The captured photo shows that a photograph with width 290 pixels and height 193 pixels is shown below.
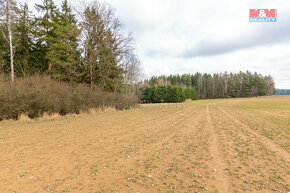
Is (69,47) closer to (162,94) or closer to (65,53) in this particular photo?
(65,53)

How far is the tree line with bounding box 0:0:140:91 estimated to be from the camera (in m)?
15.1

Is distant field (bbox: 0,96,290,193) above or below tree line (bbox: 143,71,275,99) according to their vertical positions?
below

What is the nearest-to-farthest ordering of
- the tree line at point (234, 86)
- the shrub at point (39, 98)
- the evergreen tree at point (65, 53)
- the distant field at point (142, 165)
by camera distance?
the distant field at point (142, 165) → the shrub at point (39, 98) → the evergreen tree at point (65, 53) → the tree line at point (234, 86)

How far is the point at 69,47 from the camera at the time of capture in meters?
14.9

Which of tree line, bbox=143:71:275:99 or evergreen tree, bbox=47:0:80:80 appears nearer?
evergreen tree, bbox=47:0:80:80

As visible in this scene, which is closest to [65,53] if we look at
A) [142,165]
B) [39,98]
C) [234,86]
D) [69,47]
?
[69,47]

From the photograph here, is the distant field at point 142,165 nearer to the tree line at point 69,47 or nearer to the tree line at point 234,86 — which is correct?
the tree line at point 69,47

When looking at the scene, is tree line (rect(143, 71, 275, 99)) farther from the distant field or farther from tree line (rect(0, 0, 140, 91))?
the distant field

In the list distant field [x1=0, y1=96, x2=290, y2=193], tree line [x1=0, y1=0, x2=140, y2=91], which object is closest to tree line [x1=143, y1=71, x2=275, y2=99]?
tree line [x1=0, y1=0, x2=140, y2=91]

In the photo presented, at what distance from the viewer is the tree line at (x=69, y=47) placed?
49.7 feet

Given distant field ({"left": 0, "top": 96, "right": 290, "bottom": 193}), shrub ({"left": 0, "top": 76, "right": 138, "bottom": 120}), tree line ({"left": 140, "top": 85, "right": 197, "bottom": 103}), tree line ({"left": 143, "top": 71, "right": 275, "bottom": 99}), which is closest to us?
distant field ({"left": 0, "top": 96, "right": 290, "bottom": 193})

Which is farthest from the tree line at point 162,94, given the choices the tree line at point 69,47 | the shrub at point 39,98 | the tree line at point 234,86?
the shrub at point 39,98

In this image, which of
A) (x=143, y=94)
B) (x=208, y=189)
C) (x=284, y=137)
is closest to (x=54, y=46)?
(x=208, y=189)

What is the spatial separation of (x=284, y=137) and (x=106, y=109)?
14.4 meters
